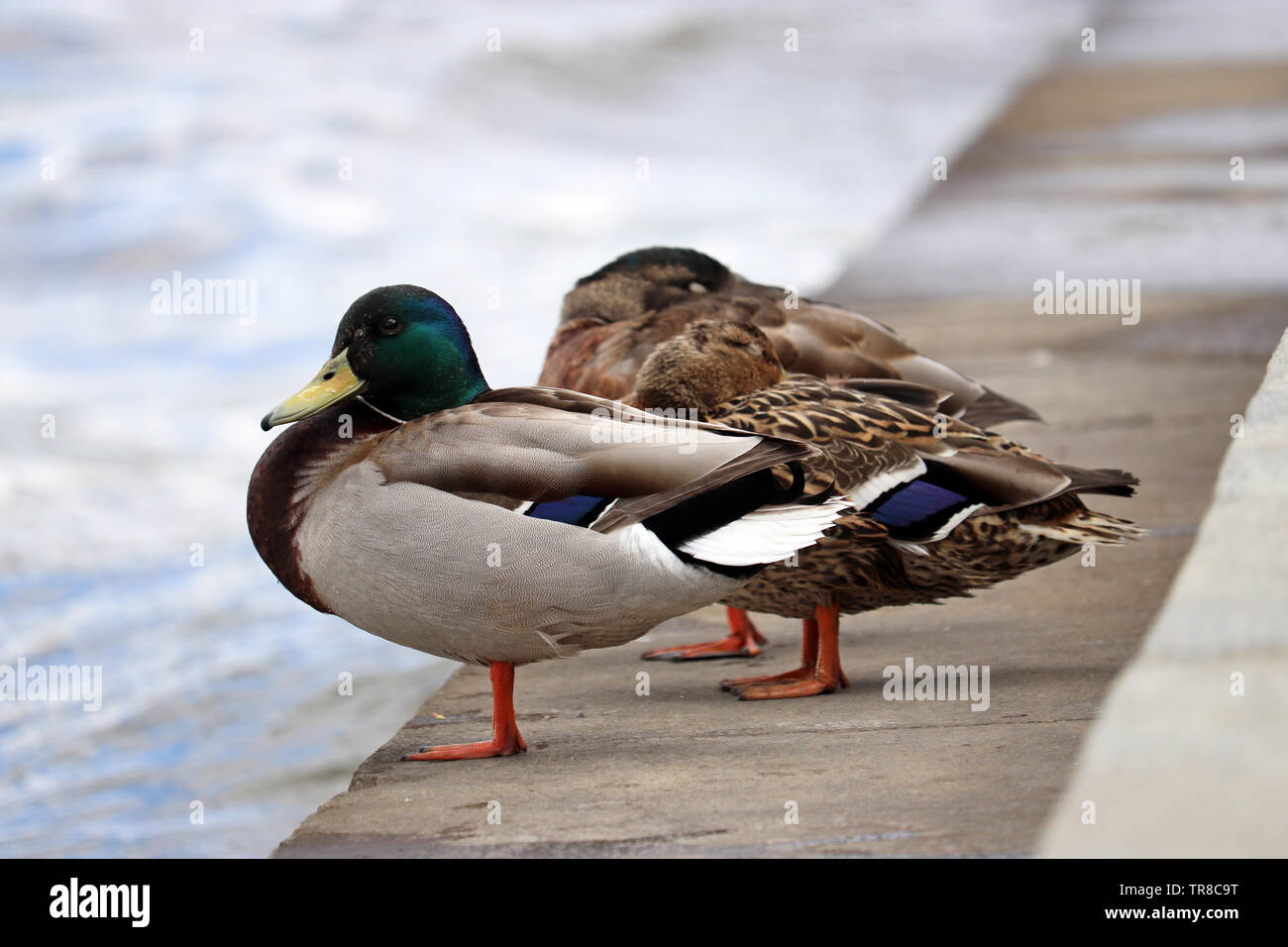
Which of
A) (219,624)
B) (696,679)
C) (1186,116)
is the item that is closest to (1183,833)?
(696,679)

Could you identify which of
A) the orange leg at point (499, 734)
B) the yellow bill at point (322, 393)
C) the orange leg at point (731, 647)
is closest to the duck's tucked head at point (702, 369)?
the orange leg at point (731, 647)

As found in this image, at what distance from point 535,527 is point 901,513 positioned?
3.22 ft

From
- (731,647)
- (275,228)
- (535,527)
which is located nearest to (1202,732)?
(535,527)

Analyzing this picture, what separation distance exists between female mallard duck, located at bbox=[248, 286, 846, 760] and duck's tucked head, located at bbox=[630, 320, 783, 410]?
2.03ft

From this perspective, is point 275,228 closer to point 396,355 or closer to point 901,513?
point 396,355

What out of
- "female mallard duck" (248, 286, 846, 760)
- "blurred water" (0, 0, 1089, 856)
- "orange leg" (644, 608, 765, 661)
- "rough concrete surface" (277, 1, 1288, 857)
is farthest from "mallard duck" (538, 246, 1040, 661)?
"blurred water" (0, 0, 1089, 856)

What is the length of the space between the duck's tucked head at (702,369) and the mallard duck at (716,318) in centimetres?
36

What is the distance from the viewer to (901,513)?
4.10 meters

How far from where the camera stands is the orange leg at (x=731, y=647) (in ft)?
16.2

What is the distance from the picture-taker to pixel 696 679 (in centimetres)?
468

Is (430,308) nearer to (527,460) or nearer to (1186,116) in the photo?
(527,460)

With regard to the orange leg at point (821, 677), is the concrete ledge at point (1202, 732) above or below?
above

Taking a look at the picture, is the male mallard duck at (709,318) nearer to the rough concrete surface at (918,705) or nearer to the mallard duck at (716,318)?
the mallard duck at (716,318)

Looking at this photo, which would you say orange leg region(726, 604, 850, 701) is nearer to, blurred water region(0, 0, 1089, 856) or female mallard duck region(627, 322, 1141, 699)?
female mallard duck region(627, 322, 1141, 699)
